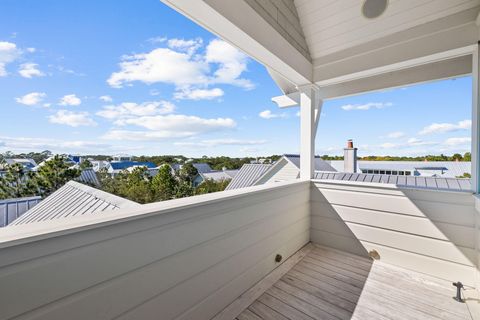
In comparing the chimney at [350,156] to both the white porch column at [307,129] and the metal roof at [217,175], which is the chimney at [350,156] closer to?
Result: the white porch column at [307,129]

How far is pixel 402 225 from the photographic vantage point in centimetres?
215

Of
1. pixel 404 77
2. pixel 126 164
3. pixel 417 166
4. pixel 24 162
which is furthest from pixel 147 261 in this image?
pixel 417 166

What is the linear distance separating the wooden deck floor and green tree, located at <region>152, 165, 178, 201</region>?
1.13m

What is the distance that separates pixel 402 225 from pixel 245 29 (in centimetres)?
226

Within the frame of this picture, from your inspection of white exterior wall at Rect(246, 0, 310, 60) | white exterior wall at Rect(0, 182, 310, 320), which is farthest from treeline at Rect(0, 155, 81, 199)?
white exterior wall at Rect(246, 0, 310, 60)

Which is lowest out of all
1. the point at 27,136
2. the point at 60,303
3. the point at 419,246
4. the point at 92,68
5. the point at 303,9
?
the point at 419,246

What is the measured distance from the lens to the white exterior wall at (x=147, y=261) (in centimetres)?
79

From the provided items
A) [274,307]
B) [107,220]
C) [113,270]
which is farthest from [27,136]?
[274,307]

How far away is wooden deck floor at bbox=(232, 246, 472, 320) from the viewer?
1603 mm

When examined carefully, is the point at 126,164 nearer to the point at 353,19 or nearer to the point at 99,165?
the point at 99,165

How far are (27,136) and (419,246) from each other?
3.09 m

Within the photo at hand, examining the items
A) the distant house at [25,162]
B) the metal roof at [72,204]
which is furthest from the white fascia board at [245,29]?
the metal roof at [72,204]

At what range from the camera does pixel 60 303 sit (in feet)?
2.82

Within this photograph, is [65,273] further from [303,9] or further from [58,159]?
[303,9]
